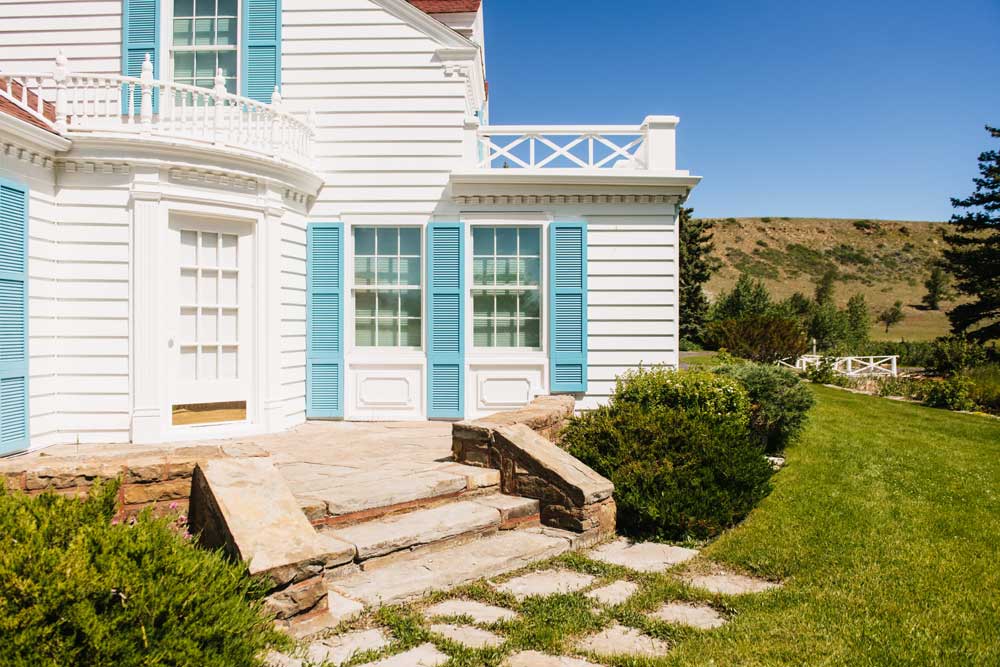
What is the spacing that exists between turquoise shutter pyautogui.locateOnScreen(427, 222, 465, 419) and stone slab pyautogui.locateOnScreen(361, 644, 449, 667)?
6.07 metres

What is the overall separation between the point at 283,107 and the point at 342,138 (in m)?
0.85

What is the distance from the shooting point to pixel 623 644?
354 centimetres

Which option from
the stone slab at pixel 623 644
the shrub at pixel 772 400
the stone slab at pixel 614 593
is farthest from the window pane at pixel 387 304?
the stone slab at pixel 623 644

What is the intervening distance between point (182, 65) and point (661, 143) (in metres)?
6.49

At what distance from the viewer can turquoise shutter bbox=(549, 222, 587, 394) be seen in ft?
31.0

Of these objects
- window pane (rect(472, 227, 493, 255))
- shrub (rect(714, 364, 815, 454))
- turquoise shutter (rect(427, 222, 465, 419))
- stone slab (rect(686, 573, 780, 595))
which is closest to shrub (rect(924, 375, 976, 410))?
shrub (rect(714, 364, 815, 454))

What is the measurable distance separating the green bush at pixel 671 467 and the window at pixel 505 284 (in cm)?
294

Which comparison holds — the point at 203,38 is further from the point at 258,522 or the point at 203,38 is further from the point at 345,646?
the point at 345,646

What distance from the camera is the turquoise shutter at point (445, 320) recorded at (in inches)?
372

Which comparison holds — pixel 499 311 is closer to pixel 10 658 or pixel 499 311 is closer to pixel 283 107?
pixel 283 107

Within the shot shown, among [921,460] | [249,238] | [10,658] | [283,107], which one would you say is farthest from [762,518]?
[283,107]

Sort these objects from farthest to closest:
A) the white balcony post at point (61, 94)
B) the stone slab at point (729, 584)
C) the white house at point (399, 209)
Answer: the white house at point (399, 209) → the white balcony post at point (61, 94) → the stone slab at point (729, 584)

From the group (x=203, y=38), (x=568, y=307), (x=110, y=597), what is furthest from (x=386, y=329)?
(x=110, y=597)

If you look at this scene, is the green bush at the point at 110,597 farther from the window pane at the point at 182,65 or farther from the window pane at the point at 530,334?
the window pane at the point at 182,65
